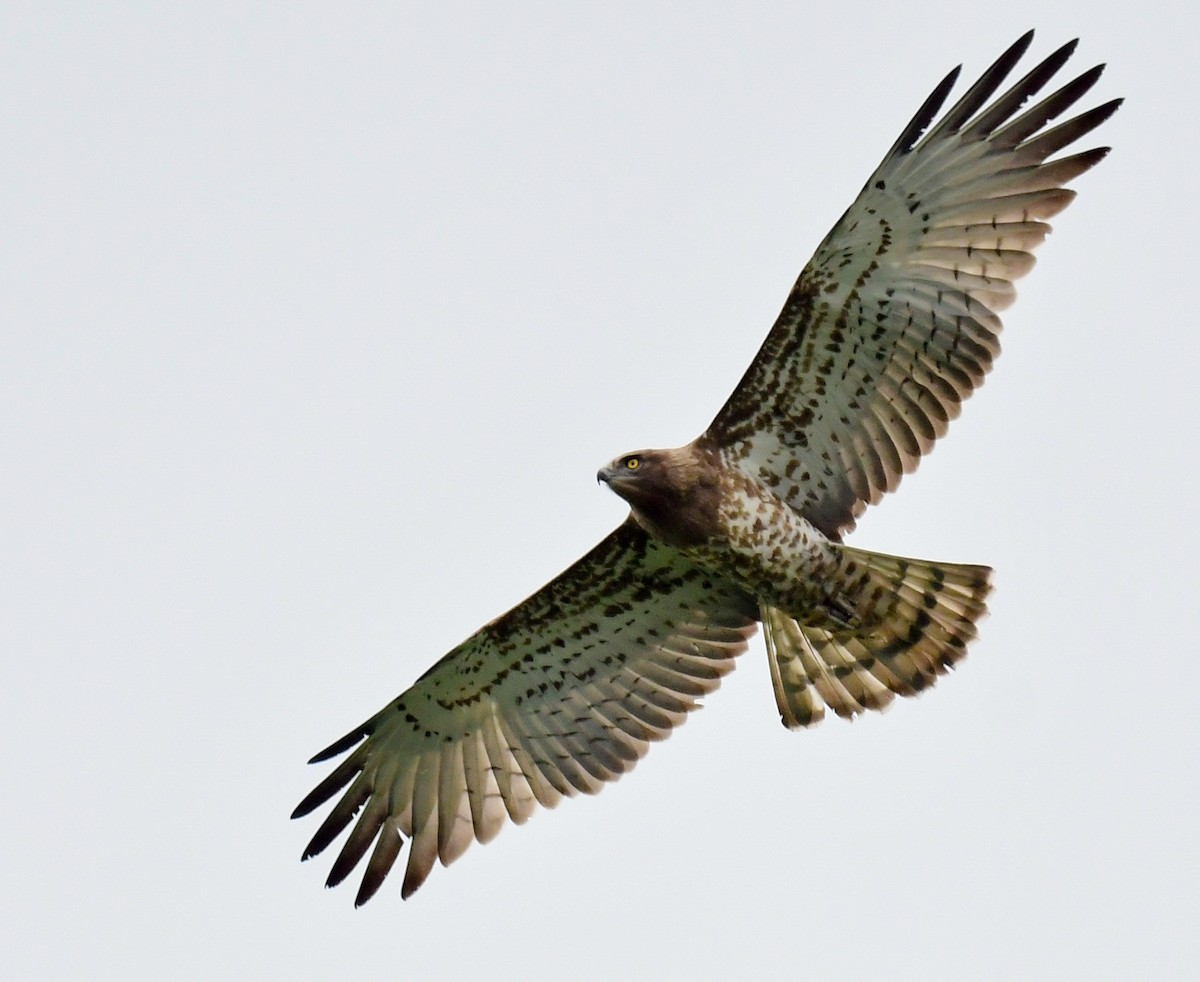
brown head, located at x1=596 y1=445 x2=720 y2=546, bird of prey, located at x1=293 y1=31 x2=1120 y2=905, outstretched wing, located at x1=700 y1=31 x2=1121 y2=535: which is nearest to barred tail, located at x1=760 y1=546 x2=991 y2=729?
bird of prey, located at x1=293 y1=31 x2=1120 y2=905

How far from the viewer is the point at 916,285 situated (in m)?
11.4

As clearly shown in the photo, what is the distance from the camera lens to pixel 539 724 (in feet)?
41.8

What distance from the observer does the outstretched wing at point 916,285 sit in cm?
1114

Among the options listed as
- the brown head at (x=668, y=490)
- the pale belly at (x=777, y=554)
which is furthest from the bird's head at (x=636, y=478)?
the pale belly at (x=777, y=554)

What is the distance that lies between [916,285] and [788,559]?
1.78 meters

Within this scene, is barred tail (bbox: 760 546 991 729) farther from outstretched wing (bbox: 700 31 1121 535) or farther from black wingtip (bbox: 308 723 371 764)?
black wingtip (bbox: 308 723 371 764)

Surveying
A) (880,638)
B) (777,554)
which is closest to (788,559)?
(777,554)

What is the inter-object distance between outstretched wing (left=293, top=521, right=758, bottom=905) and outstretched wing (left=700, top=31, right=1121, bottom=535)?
1337mm

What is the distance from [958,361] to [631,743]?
129 inches

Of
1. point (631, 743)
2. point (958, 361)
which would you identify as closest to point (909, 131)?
point (958, 361)

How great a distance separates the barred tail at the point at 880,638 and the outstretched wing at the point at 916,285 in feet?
1.84

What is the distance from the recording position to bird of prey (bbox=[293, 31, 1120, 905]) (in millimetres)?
11227

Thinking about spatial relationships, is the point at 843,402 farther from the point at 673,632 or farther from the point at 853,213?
the point at 673,632

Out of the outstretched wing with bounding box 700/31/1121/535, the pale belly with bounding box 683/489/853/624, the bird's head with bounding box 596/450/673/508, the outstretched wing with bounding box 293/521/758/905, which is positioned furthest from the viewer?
the outstretched wing with bounding box 293/521/758/905
